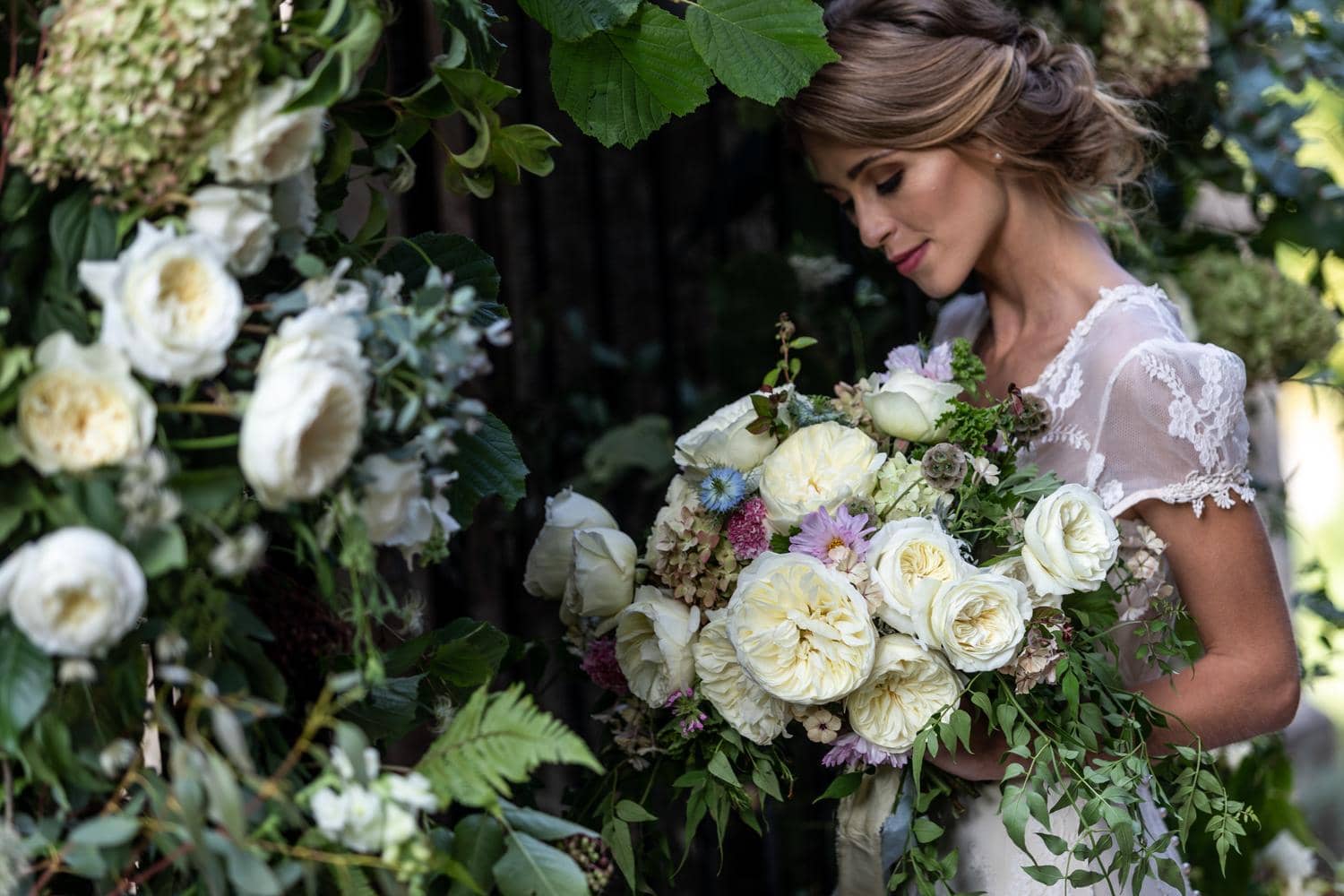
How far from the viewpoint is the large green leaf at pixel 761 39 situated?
1.17 m

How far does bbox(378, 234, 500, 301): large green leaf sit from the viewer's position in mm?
1041

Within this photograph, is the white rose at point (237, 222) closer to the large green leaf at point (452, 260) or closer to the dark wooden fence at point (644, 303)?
the large green leaf at point (452, 260)

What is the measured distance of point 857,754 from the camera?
1207 mm

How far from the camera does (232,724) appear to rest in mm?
688

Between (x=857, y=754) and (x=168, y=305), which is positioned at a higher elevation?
(x=168, y=305)

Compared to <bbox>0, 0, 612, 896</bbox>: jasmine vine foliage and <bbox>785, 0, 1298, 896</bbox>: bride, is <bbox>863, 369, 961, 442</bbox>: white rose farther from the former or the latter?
<bbox>0, 0, 612, 896</bbox>: jasmine vine foliage

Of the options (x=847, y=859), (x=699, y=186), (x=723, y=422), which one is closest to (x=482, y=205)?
(x=699, y=186)

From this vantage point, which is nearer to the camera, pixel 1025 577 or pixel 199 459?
pixel 199 459

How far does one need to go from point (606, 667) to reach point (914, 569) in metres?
0.34

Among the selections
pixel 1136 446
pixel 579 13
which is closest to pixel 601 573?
pixel 579 13

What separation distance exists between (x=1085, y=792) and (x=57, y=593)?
861mm

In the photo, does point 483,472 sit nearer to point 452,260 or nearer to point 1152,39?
point 452,260

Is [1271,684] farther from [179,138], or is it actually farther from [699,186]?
[699,186]

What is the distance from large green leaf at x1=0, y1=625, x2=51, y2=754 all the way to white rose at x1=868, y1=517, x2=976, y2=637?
690mm
